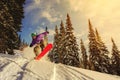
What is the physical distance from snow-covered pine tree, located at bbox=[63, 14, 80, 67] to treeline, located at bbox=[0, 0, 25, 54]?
12337 mm

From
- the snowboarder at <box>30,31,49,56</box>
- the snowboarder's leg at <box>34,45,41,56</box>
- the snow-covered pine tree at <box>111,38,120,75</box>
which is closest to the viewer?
the snowboarder's leg at <box>34,45,41,56</box>

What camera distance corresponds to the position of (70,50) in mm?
36281

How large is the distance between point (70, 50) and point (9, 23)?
15.7 meters

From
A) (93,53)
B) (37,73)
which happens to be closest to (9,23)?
(37,73)

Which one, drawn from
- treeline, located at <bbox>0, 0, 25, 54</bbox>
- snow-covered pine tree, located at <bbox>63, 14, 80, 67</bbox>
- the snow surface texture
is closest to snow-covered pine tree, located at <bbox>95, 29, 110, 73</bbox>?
snow-covered pine tree, located at <bbox>63, 14, 80, 67</bbox>

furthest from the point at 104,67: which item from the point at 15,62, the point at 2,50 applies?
the point at 15,62

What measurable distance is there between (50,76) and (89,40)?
33882 millimetres

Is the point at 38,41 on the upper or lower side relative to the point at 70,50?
lower

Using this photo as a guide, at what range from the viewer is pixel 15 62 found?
9461 mm

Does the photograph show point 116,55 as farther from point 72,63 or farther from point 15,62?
point 15,62

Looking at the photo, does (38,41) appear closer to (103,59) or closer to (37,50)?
(37,50)

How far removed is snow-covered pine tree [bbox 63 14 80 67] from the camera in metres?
35.2

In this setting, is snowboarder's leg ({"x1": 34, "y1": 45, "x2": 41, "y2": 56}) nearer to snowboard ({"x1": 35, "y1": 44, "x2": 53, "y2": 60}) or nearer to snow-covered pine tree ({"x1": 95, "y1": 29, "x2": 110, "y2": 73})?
snowboard ({"x1": 35, "y1": 44, "x2": 53, "y2": 60})

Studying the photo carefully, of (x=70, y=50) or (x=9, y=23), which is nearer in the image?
(x=9, y=23)
